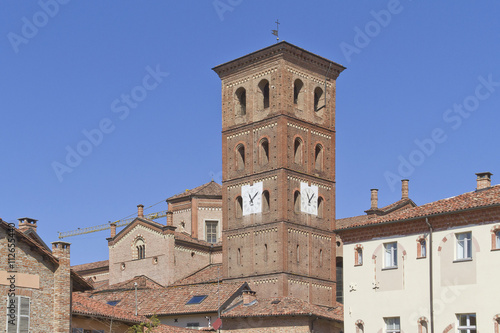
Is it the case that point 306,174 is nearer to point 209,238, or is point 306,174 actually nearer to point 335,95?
point 335,95

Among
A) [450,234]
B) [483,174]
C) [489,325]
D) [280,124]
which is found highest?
[280,124]

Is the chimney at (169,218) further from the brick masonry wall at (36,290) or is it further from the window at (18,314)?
the window at (18,314)

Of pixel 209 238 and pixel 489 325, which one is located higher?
pixel 209 238

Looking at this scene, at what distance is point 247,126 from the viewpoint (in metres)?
64.6

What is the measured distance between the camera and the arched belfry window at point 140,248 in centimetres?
7274

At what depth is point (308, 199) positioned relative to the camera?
6331 centimetres

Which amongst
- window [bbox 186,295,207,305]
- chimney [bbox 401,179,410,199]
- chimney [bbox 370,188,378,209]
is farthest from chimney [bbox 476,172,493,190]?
chimney [bbox 401,179,410,199]

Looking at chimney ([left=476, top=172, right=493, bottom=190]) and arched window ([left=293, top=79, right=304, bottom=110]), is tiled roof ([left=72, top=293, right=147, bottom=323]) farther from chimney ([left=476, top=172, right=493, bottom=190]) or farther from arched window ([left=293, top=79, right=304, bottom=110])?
arched window ([left=293, top=79, right=304, bottom=110])

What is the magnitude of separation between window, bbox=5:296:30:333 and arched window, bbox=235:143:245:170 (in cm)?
3311

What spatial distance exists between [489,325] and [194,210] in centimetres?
4296

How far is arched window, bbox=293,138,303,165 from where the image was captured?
63.4 meters

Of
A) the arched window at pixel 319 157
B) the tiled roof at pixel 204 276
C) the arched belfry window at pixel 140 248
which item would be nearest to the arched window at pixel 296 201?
the arched window at pixel 319 157

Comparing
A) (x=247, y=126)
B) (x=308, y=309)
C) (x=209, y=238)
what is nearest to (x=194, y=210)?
(x=209, y=238)

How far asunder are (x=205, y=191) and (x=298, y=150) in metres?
14.7
